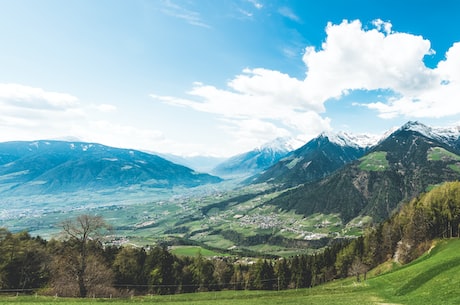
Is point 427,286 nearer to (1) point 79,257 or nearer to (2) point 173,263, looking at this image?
(1) point 79,257

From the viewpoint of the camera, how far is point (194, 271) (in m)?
119

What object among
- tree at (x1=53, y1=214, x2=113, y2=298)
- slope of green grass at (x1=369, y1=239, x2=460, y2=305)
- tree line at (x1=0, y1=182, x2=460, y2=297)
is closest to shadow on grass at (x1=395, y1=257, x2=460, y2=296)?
slope of green grass at (x1=369, y1=239, x2=460, y2=305)

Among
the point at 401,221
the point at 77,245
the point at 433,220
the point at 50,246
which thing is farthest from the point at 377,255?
the point at 50,246

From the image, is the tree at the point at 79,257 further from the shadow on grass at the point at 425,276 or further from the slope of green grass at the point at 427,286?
the shadow on grass at the point at 425,276

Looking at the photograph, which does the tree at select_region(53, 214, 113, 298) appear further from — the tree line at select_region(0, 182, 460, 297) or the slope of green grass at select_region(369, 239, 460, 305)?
the slope of green grass at select_region(369, 239, 460, 305)

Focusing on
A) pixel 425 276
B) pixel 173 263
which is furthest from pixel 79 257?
pixel 425 276

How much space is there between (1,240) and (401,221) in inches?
5321

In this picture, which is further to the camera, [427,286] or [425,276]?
[425,276]

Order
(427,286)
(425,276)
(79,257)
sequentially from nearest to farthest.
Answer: (427,286) < (425,276) < (79,257)

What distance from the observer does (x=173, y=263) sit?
118 meters

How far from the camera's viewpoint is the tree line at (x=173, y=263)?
6750 cm

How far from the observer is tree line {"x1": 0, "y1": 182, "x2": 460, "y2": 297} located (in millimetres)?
67500

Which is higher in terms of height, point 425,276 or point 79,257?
point 425,276

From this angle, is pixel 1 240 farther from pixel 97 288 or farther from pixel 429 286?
pixel 429 286
